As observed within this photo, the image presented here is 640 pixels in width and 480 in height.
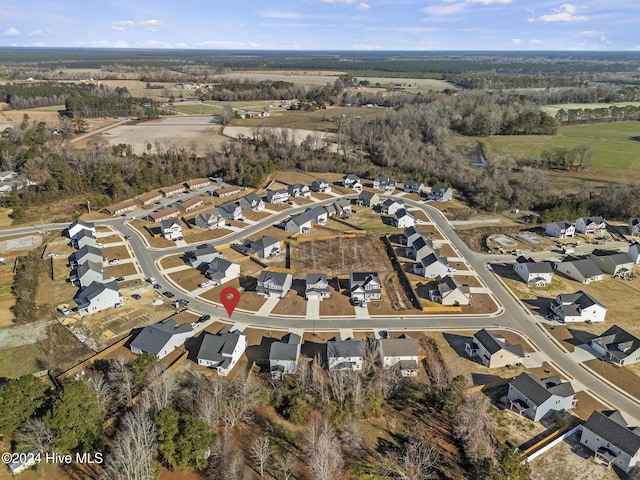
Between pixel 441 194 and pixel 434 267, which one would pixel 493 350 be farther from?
pixel 441 194

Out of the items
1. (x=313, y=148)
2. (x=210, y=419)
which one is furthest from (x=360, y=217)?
(x=210, y=419)

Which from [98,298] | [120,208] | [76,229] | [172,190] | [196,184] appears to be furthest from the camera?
[196,184]

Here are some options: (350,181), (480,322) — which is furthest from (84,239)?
(480,322)

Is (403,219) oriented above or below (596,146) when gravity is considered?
below

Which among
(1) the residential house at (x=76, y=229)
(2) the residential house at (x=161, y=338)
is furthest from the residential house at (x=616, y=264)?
(1) the residential house at (x=76, y=229)

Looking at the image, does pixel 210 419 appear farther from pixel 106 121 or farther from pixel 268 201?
pixel 106 121

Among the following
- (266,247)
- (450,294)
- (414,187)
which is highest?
(414,187)

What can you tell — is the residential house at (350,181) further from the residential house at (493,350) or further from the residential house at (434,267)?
the residential house at (493,350)
